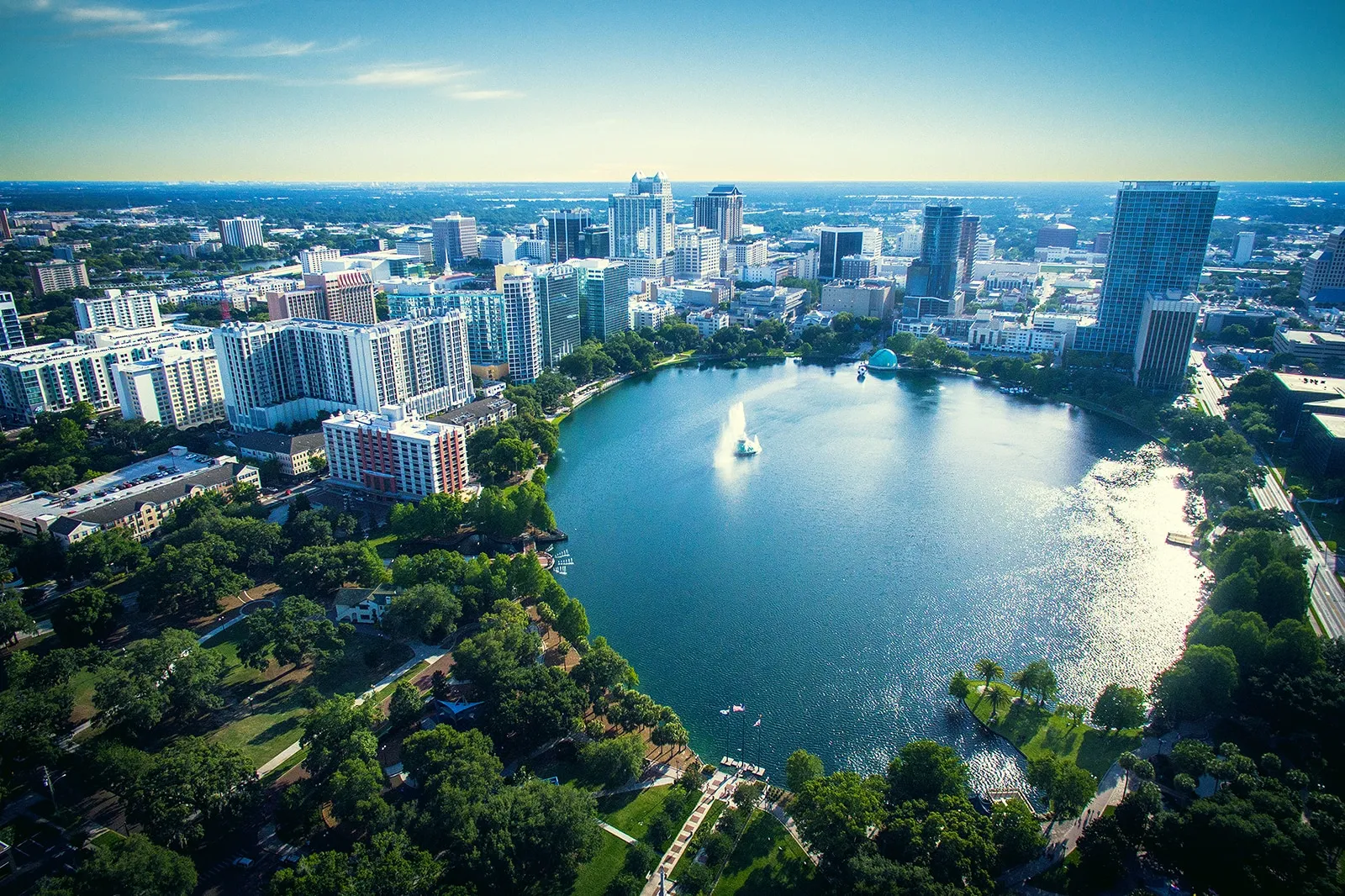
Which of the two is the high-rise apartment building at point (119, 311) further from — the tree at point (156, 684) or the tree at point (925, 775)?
the tree at point (925, 775)

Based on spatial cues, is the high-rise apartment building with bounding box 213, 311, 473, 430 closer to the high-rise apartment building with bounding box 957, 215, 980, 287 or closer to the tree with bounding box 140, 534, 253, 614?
the tree with bounding box 140, 534, 253, 614

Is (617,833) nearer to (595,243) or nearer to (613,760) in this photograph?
(613,760)

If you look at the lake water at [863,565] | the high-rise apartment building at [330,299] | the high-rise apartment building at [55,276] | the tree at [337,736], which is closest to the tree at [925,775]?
the lake water at [863,565]

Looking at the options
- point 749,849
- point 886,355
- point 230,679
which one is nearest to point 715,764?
point 749,849

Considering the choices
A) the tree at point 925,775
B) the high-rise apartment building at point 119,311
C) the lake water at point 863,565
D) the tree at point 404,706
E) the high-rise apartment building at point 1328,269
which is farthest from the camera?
the high-rise apartment building at point 1328,269

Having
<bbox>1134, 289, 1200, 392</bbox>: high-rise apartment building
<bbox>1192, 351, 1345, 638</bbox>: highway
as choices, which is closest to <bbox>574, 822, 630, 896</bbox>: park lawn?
<bbox>1192, 351, 1345, 638</bbox>: highway

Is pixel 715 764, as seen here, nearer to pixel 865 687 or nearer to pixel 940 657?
pixel 865 687
